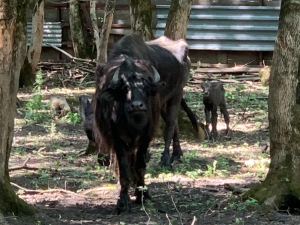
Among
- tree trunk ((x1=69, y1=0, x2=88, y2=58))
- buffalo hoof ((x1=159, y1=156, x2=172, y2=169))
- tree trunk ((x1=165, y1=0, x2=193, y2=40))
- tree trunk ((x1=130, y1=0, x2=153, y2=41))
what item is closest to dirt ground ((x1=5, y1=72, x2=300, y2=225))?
buffalo hoof ((x1=159, y1=156, x2=172, y2=169))

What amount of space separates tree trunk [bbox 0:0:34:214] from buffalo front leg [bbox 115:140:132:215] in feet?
5.39

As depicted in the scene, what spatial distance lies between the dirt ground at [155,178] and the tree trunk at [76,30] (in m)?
6.79

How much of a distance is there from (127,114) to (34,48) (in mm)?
12891

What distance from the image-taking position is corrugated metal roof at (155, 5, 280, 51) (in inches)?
898

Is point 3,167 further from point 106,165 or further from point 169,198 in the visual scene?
point 106,165

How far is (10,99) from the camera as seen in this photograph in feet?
20.9

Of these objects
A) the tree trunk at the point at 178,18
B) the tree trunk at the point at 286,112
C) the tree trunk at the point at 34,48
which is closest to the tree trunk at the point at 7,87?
the tree trunk at the point at 286,112

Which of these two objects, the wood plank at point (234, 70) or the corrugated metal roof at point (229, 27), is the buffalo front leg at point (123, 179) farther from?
the corrugated metal roof at point (229, 27)

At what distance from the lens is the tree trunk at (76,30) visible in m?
23.0

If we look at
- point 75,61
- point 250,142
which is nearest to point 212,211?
point 250,142

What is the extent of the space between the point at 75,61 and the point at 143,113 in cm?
1415

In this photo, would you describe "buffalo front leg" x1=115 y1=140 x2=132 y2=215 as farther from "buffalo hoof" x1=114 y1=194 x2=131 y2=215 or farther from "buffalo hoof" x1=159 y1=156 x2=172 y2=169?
"buffalo hoof" x1=159 y1=156 x2=172 y2=169

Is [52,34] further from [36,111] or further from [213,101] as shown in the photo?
[213,101]

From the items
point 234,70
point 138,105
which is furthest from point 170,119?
point 234,70
